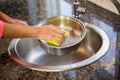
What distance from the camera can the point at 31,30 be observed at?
990 millimetres

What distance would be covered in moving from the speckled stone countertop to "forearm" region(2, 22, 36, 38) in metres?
0.16

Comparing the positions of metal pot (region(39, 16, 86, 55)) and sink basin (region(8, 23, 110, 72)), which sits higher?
metal pot (region(39, 16, 86, 55))

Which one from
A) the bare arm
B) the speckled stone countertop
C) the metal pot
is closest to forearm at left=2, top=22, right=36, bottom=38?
the bare arm

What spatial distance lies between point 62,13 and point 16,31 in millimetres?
571

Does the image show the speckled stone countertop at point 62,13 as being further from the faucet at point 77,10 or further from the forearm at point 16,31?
the forearm at point 16,31

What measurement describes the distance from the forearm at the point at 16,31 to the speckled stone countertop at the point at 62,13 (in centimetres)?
16

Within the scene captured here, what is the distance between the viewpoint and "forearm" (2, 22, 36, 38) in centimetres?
93

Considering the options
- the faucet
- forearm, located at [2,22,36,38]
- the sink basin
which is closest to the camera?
forearm, located at [2,22,36,38]

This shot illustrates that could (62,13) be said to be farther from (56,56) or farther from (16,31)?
(16,31)

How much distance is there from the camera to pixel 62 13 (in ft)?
4.85

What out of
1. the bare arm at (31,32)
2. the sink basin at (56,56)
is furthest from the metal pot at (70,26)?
the bare arm at (31,32)

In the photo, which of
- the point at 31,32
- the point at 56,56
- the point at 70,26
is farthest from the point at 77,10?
the point at 31,32

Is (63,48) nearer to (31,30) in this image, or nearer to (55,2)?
(31,30)

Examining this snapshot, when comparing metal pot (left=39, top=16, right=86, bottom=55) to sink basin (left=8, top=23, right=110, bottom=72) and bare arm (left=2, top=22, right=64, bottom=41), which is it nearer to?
sink basin (left=8, top=23, right=110, bottom=72)
